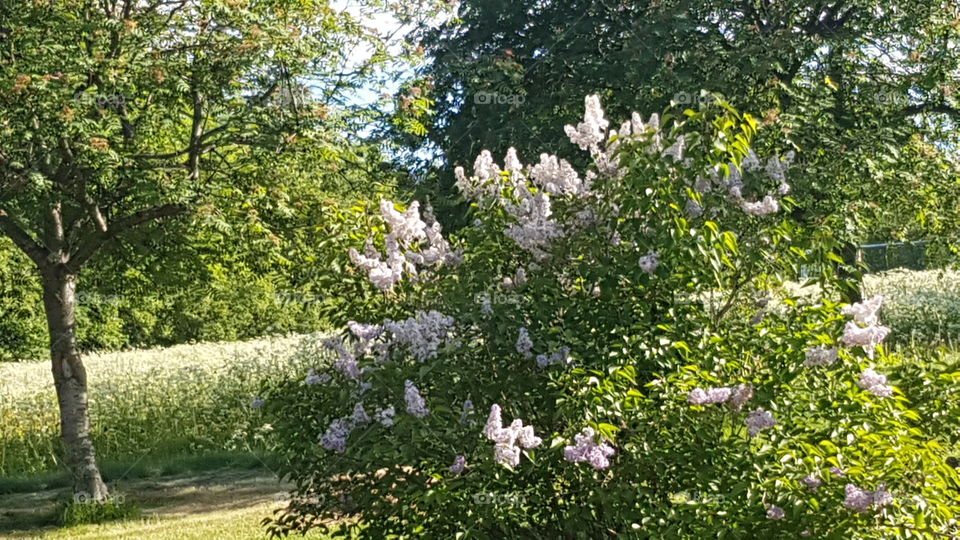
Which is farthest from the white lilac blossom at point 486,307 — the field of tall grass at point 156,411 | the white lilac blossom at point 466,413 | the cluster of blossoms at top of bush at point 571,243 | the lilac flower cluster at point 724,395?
the field of tall grass at point 156,411

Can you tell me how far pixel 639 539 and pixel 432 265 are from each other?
216 centimetres

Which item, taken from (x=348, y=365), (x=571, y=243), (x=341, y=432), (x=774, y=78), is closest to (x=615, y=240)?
(x=571, y=243)

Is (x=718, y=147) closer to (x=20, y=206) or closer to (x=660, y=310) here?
(x=660, y=310)

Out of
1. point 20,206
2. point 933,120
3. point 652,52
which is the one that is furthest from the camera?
point 933,120

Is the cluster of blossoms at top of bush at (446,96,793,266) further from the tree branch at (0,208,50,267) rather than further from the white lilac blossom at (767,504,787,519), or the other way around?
the tree branch at (0,208,50,267)

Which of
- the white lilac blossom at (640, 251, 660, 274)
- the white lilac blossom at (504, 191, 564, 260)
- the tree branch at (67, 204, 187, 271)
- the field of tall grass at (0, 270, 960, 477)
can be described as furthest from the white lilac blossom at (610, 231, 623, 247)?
the field of tall grass at (0, 270, 960, 477)

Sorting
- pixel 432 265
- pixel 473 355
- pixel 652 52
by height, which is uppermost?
pixel 652 52

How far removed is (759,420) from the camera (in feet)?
15.2

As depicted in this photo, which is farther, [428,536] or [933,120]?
[933,120]

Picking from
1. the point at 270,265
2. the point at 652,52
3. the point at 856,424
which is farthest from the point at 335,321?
the point at 652,52

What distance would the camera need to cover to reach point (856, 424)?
4.61 meters

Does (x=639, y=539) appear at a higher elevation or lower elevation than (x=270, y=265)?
lower

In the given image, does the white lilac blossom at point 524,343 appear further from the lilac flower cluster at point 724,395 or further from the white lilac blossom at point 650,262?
the lilac flower cluster at point 724,395

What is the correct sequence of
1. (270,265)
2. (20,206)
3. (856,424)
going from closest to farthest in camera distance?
(856,424) < (20,206) < (270,265)
